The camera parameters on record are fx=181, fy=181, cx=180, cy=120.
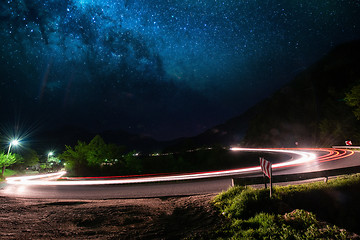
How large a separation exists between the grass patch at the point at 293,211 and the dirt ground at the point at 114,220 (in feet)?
2.40

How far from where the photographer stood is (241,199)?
645 centimetres

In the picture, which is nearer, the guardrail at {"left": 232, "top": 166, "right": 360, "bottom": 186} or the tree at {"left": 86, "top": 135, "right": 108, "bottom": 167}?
the guardrail at {"left": 232, "top": 166, "right": 360, "bottom": 186}

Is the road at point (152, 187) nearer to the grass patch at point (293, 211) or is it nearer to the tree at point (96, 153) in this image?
the grass patch at point (293, 211)

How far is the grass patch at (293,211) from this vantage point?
469cm

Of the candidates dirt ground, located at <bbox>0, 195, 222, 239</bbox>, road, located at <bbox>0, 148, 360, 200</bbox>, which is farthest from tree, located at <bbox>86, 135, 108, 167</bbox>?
dirt ground, located at <bbox>0, 195, 222, 239</bbox>

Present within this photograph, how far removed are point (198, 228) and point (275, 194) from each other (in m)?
3.27

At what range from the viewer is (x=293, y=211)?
5.55 metres

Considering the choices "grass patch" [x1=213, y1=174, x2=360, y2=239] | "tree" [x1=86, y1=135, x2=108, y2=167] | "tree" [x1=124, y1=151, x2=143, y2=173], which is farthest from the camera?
"tree" [x1=124, y1=151, x2=143, y2=173]

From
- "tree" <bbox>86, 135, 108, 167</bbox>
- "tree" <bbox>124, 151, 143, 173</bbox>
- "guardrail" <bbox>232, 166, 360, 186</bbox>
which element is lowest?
"tree" <bbox>124, 151, 143, 173</bbox>

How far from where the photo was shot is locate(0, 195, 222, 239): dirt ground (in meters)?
5.56

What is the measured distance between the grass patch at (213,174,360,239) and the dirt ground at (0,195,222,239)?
0.73 m

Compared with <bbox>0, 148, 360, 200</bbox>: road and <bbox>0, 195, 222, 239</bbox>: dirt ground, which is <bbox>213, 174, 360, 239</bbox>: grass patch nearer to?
<bbox>0, 195, 222, 239</bbox>: dirt ground

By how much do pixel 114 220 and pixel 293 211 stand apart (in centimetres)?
607

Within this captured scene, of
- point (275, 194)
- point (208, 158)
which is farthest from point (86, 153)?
point (208, 158)
